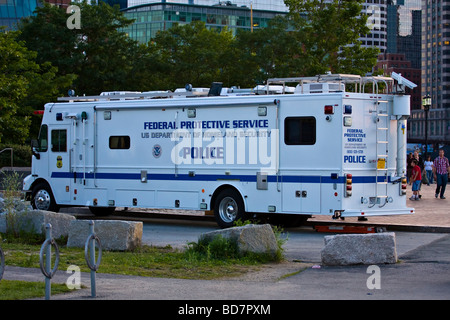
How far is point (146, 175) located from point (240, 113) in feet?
10.5

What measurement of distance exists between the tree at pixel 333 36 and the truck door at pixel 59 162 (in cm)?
2062

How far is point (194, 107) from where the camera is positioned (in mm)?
19641

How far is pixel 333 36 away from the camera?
4209 centimetres

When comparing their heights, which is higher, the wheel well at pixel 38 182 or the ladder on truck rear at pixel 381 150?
the ladder on truck rear at pixel 381 150

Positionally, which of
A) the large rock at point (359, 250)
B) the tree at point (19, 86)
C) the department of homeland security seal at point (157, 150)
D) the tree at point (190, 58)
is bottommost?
the large rock at point (359, 250)

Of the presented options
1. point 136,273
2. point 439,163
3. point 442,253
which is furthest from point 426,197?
point 136,273

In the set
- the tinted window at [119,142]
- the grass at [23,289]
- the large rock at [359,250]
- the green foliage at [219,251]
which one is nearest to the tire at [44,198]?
the tinted window at [119,142]

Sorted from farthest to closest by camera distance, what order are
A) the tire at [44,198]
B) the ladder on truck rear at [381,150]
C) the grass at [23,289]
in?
the tire at [44,198] → the ladder on truck rear at [381,150] → the grass at [23,289]

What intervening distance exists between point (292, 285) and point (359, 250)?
231cm

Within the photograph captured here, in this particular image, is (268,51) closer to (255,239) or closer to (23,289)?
(255,239)

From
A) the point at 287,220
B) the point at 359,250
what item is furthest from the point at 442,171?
the point at 359,250

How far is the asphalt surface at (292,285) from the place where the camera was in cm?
957

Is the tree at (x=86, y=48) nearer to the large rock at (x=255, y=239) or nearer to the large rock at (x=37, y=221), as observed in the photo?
the large rock at (x=37, y=221)
